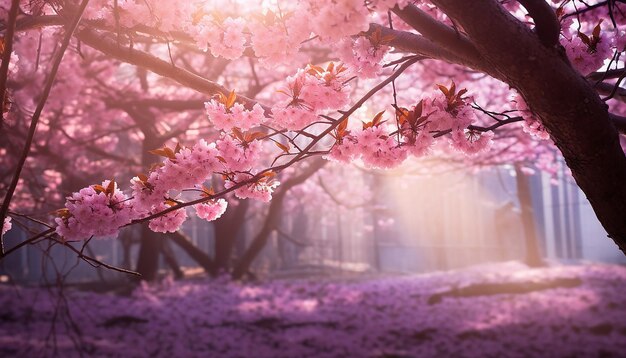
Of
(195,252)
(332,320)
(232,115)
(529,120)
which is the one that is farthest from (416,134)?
(195,252)

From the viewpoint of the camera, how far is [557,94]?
2.37 meters

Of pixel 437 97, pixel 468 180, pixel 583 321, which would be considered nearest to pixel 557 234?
pixel 468 180

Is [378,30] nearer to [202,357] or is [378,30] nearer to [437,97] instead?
[437,97]

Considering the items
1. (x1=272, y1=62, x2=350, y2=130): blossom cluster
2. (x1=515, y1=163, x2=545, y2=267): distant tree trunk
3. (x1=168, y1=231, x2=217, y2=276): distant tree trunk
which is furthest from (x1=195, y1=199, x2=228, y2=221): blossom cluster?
(x1=515, y1=163, x2=545, y2=267): distant tree trunk

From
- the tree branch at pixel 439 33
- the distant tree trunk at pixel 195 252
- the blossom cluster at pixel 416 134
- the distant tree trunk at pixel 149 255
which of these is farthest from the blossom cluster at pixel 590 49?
the distant tree trunk at pixel 195 252

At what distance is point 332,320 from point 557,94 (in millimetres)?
9937

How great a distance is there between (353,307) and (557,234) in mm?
20499

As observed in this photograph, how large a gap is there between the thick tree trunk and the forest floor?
24.6ft

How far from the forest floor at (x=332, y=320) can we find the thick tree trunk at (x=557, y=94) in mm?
A: 7505

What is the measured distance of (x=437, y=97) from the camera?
3.06 meters

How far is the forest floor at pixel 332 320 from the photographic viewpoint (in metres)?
9.56

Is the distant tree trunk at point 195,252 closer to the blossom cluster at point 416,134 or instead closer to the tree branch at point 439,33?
the blossom cluster at point 416,134

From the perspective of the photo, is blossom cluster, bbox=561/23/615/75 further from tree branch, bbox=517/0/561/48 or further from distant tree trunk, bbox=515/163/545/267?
distant tree trunk, bbox=515/163/545/267

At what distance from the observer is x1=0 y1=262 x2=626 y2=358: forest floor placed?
376 inches
